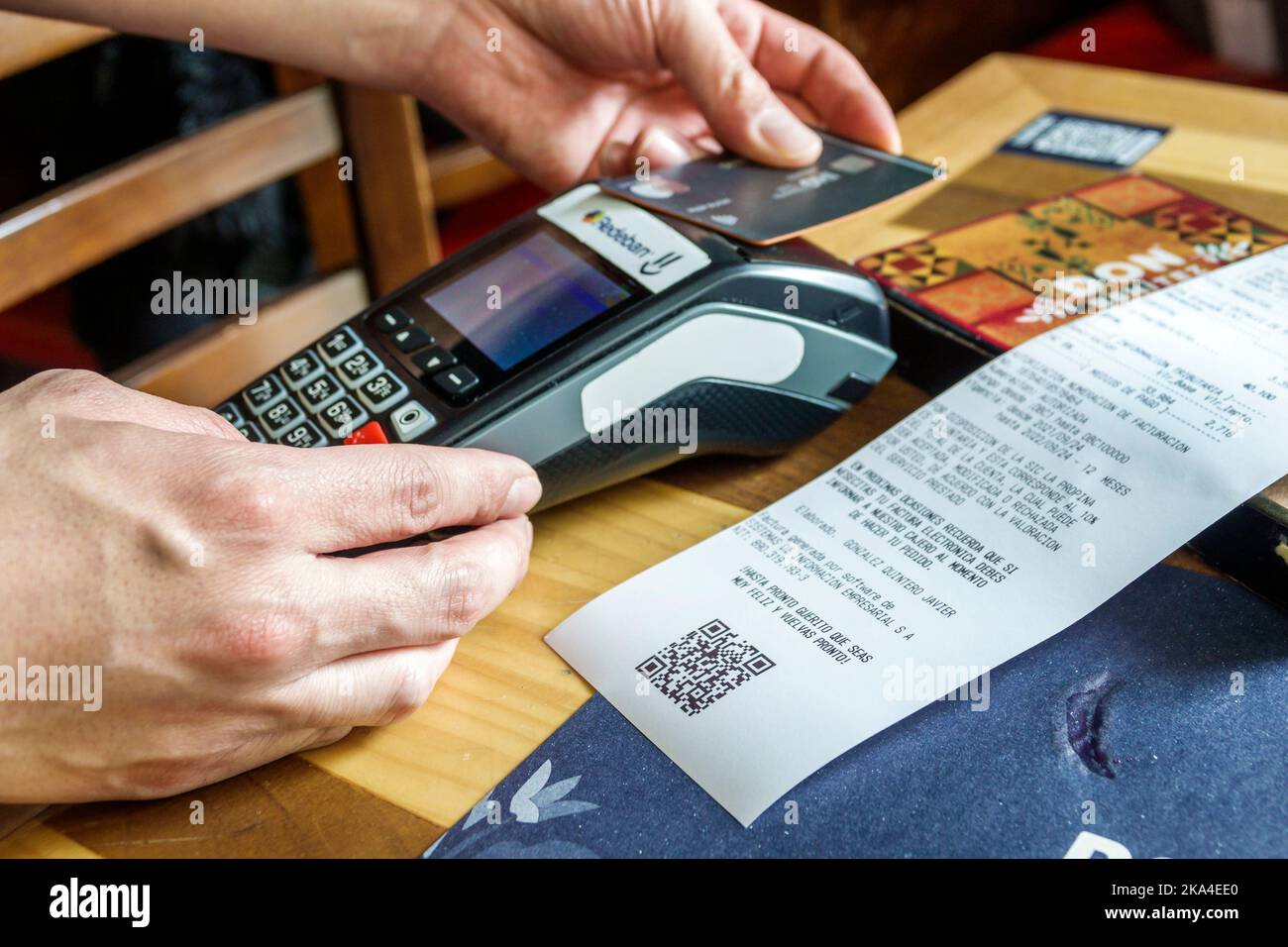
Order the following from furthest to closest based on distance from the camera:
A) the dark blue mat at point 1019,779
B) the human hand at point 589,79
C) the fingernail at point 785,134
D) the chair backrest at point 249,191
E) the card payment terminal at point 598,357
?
the chair backrest at point 249,191 → the human hand at point 589,79 → the fingernail at point 785,134 → the card payment terminal at point 598,357 → the dark blue mat at point 1019,779

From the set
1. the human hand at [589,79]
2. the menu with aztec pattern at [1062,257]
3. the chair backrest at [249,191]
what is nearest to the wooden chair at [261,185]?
the chair backrest at [249,191]

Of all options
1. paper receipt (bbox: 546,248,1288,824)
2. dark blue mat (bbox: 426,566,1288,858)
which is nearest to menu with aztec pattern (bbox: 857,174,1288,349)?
paper receipt (bbox: 546,248,1288,824)

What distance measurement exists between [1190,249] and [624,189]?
0.32m

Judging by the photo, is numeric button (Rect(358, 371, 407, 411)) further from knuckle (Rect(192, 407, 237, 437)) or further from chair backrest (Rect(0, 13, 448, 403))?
chair backrest (Rect(0, 13, 448, 403))

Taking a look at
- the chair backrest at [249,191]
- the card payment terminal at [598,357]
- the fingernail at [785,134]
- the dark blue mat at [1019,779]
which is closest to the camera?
the dark blue mat at [1019,779]

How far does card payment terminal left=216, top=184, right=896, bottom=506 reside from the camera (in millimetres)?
487

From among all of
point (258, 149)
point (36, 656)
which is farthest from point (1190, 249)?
point (258, 149)

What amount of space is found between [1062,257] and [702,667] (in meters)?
0.35

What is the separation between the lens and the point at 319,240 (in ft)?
4.32

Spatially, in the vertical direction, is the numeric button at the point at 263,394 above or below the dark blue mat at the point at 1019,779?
above

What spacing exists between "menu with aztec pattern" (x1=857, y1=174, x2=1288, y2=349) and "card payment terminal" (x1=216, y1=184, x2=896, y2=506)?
8cm

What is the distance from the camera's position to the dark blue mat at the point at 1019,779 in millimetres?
367

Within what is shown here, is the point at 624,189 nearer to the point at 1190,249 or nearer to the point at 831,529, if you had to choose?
the point at 831,529

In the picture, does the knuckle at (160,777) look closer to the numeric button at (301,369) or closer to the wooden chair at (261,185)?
the numeric button at (301,369)
